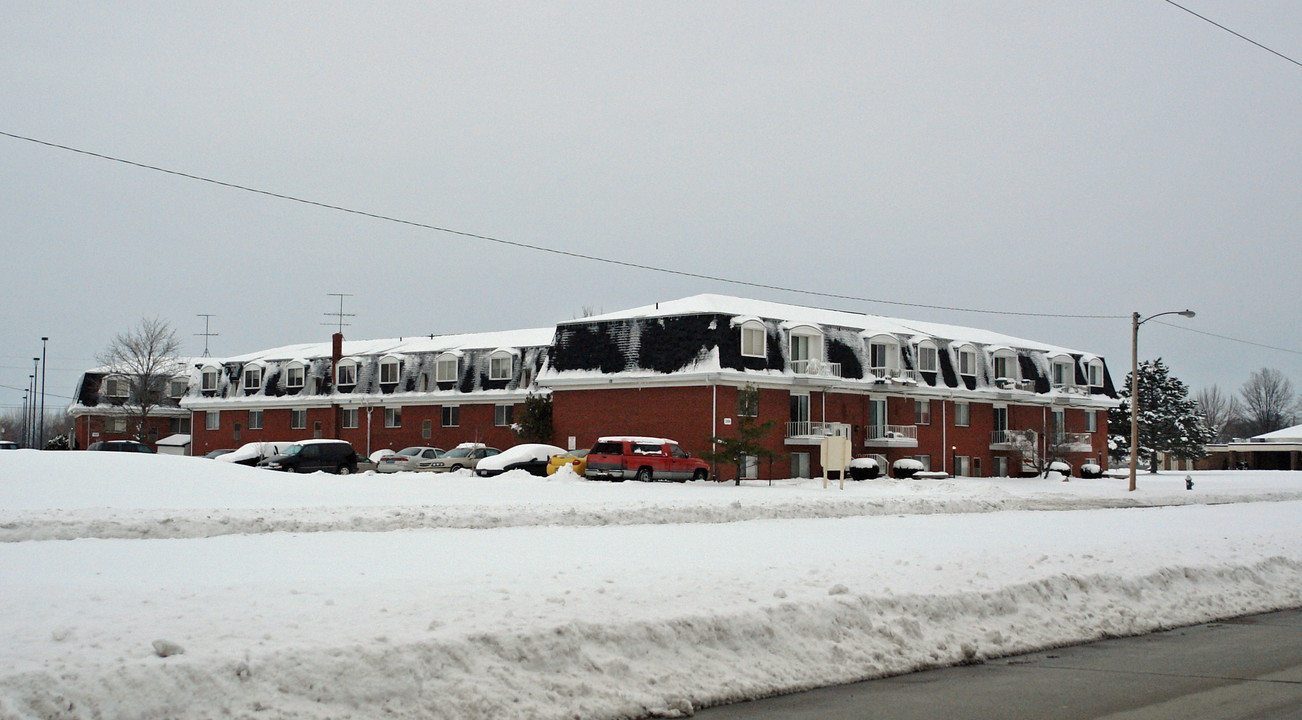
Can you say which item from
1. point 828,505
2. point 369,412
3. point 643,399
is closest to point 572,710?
point 828,505

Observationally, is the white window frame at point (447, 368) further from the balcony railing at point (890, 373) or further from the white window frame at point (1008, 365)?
the white window frame at point (1008, 365)

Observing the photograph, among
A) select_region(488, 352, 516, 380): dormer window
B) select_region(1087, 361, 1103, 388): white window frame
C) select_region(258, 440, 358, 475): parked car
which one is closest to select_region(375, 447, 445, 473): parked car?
select_region(258, 440, 358, 475): parked car

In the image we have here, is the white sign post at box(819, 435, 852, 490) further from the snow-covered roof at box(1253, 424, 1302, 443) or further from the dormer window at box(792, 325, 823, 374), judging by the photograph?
the snow-covered roof at box(1253, 424, 1302, 443)

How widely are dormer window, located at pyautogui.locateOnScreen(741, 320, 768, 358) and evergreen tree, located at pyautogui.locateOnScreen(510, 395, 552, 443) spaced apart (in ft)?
39.2

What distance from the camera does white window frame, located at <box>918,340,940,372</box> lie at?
55.0 metres

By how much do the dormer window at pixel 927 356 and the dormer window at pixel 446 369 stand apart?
25296 millimetres

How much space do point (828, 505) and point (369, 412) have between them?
4219 centimetres

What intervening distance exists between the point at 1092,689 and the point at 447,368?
55.8m

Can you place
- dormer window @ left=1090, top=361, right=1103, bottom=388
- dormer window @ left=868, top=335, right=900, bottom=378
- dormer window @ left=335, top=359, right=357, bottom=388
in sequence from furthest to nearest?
1. dormer window @ left=335, top=359, right=357, bottom=388
2. dormer window @ left=1090, top=361, right=1103, bottom=388
3. dormer window @ left=868, top=335, right=900, bottom=378

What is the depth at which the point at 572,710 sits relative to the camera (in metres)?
8.37

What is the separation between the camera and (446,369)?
208 ft

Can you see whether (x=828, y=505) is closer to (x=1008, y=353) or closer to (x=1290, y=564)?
(x=1290, y=564)

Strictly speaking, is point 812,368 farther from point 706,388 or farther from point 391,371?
point 391,371

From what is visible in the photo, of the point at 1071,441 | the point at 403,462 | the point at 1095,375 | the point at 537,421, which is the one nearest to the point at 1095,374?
the point at 1095,375
